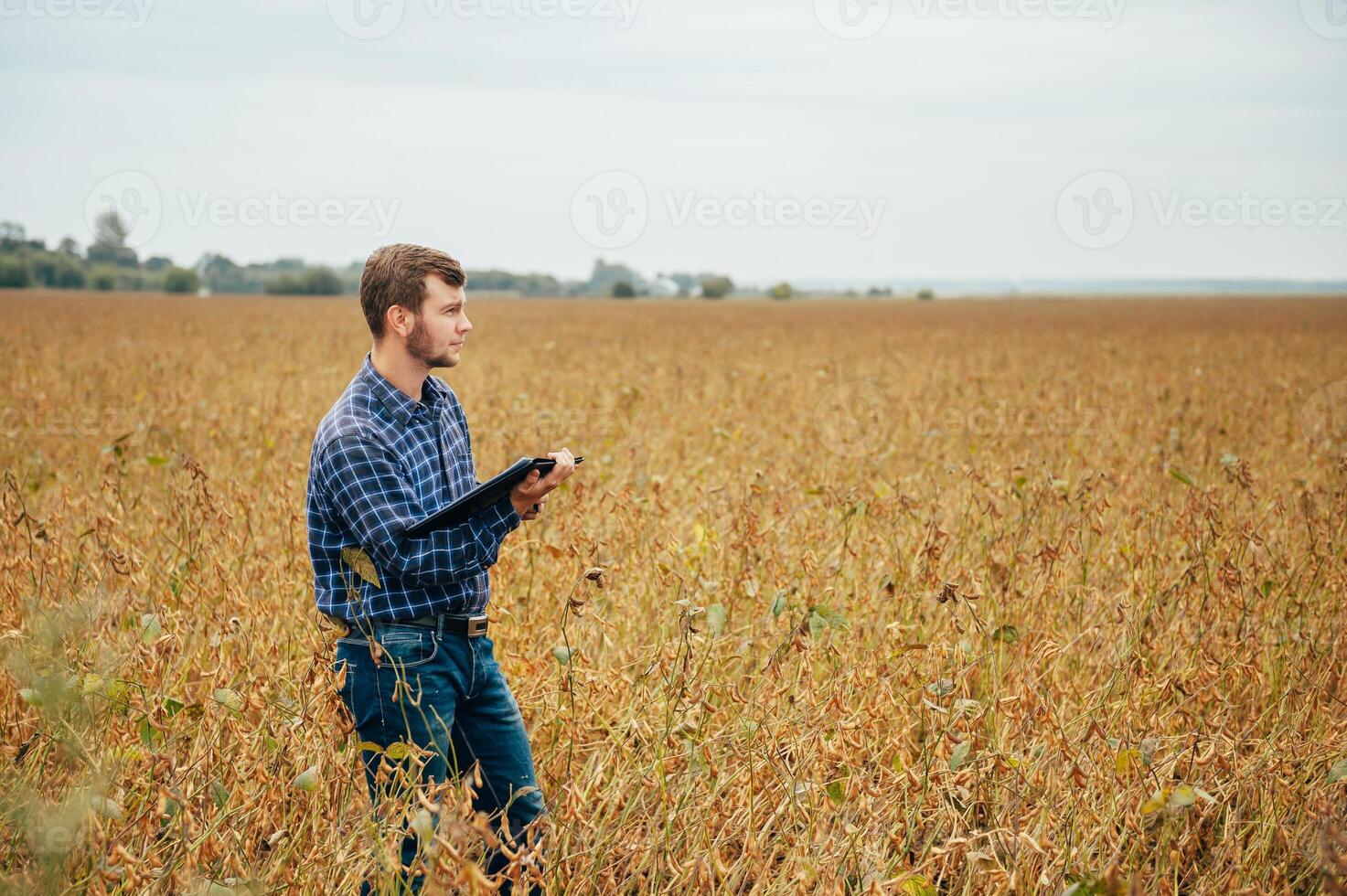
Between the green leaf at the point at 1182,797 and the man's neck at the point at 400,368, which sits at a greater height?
the man's neck at the point at 400,368

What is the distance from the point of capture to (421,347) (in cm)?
225

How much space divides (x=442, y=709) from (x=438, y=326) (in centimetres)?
86

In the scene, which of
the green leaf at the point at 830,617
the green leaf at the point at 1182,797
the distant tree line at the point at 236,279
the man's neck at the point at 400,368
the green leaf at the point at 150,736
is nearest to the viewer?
the green leaf at the point at 1182,797

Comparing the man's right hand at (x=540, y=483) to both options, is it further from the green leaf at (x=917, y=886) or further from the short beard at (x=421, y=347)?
the green leaf at (x=917, y=886)

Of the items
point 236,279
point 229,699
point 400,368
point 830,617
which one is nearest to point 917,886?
point 830,617

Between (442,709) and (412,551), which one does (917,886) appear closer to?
(442,709)

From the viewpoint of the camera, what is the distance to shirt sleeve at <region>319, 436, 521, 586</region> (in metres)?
2.05

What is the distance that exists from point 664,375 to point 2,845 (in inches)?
381

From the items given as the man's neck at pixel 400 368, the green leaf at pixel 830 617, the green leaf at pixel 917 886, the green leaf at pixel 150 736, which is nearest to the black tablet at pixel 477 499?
the man's neck at pixel 400 368

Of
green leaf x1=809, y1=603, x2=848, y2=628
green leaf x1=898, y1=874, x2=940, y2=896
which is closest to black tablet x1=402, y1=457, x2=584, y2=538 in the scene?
green leaf x1=809, y1=603, x2=848, y2=628

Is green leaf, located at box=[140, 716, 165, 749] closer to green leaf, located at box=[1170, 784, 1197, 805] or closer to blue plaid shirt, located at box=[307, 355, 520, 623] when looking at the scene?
blue plaid shirt, located at box=[307, 355, 520, 623]

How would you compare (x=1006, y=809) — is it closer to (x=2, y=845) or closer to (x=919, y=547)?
(x=919, y=547)

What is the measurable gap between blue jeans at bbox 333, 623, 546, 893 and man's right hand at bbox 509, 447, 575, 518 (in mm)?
353

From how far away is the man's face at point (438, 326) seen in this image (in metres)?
2.21
